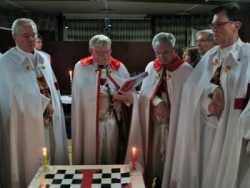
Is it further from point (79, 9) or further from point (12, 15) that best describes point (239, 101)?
point (12, 15)

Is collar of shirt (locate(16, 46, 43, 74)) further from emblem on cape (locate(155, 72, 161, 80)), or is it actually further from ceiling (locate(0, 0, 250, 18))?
ceiling (locate(0, 0, 250, 18))

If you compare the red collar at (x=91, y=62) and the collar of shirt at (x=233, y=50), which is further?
the red collar at (x=91, y=62)

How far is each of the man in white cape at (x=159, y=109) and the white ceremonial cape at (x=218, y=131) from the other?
13cm

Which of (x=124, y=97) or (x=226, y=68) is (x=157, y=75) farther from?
(x=226, y=68)

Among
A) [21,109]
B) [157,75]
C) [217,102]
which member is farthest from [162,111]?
[21,109]

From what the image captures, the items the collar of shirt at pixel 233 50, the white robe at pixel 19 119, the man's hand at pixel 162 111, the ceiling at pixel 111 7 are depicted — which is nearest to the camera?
the collar of shirt at pixel 233 50

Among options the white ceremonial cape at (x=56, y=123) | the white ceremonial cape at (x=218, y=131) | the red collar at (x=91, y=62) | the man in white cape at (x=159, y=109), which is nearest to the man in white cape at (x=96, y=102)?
the red collar at (x=91, y=62)

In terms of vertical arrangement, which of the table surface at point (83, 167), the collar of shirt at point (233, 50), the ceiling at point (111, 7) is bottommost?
the table surface at point (83, 167)

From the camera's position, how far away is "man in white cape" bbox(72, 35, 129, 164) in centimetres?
261

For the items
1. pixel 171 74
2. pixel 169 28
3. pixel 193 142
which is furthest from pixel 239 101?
pixel 169 28

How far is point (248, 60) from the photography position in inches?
74.1

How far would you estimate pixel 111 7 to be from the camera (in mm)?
5789

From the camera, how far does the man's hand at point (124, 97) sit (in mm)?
2555

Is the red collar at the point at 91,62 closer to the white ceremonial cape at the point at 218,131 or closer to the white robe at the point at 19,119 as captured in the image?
the white robe at the point at 19,119
